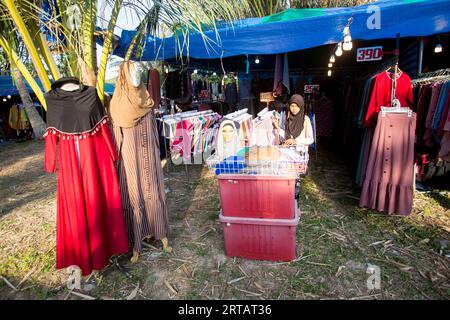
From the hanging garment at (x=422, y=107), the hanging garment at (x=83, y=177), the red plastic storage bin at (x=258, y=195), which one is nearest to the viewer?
the hanging garment at (x=83, y=177)

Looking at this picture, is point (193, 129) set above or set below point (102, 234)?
above

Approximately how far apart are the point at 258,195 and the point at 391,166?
6.31 feet

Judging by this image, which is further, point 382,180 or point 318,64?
point 318,64

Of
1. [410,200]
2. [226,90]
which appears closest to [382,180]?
[410,200]

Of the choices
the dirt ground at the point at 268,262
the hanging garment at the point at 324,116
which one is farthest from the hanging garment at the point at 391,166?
the hanging garment at the point at 324,116

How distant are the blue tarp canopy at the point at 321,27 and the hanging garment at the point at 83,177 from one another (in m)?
1.35

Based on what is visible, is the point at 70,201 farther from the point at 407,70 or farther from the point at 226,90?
the point at 226,90

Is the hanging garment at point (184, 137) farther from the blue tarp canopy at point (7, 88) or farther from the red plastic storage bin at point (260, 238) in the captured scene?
the blue tarp canopy at point (7, 88)

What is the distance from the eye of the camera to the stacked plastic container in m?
2.46

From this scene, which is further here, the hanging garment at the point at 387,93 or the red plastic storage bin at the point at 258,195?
the hanging garment at the point at 387,93

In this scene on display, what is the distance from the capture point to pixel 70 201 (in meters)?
2.37

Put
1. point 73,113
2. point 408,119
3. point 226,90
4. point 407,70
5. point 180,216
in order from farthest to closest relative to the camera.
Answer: point 226,90, point 407,70, point 180,216, point 408,119, point 73,113

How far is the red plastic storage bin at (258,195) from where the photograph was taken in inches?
95.6

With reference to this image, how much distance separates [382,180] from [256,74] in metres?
5.68
